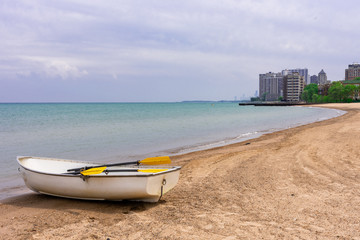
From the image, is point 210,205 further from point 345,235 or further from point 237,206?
point 345,235

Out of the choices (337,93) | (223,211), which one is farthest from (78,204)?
(337,93)

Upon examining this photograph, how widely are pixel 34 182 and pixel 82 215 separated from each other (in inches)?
75.4

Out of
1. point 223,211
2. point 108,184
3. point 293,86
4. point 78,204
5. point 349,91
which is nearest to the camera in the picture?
point 223,211

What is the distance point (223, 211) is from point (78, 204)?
10.6 feet

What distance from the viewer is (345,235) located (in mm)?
4414

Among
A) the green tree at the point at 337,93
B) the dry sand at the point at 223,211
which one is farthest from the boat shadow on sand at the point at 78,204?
the green tree at the point at 337,93

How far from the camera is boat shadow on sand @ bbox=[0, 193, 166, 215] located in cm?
608

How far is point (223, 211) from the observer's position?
5.69 metres

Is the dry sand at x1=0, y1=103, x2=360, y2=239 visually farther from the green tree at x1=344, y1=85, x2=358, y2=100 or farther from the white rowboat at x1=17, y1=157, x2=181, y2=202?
the green tree at x1=344, y1=85, x2=358, y2=100

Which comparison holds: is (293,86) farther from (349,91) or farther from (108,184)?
(108,184)

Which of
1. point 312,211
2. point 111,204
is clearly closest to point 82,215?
point 111,204

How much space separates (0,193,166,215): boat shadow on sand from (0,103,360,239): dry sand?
21 millimetres

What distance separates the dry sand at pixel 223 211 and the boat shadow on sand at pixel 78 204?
2 cm

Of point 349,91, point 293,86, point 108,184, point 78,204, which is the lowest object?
point 78,204
